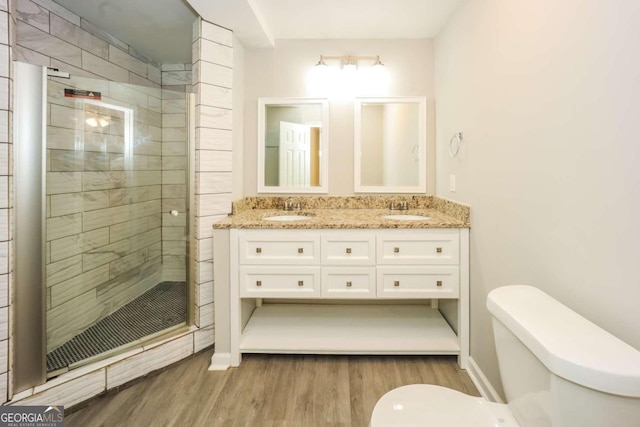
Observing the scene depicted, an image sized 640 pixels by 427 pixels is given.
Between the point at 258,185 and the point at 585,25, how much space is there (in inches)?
79.9

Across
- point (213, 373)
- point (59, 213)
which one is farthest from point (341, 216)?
point (59, 213)

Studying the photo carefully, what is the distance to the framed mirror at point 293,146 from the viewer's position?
2.49 m

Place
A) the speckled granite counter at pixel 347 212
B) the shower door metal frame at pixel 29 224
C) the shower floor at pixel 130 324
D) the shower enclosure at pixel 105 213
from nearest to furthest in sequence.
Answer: the shower door metal frame at pixel 29 224, the shower enclosure at pixel 105 213, the shower floor at pixel 130 324, the speckled granite counter at pixel 347 212

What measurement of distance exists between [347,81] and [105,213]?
6.17ft

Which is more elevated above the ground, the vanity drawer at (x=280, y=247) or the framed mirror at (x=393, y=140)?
the framed mirror at (x=393, y=140)

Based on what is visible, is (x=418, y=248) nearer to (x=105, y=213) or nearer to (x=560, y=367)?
(x=560, y=367)

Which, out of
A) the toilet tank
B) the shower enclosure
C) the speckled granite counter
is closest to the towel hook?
the speckled granite counter

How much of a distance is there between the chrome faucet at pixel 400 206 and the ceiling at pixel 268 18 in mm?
1237

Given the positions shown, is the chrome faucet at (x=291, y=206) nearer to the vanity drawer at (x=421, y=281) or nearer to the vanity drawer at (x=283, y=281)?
the vanity drawer at (x=283, y=281)

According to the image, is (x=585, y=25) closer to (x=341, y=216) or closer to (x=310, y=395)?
(x=341, y=216)

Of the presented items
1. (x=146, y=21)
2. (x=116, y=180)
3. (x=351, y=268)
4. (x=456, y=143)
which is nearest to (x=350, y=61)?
(x=456, y=143)

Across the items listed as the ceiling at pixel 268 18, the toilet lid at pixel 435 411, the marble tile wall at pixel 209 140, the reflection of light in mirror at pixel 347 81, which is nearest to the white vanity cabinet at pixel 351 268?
the marble tile wall at pixel 209 140

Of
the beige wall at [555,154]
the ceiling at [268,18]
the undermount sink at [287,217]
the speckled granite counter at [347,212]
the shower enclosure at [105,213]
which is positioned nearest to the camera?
the beige wall at [555,154]

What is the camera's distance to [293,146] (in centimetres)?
253
